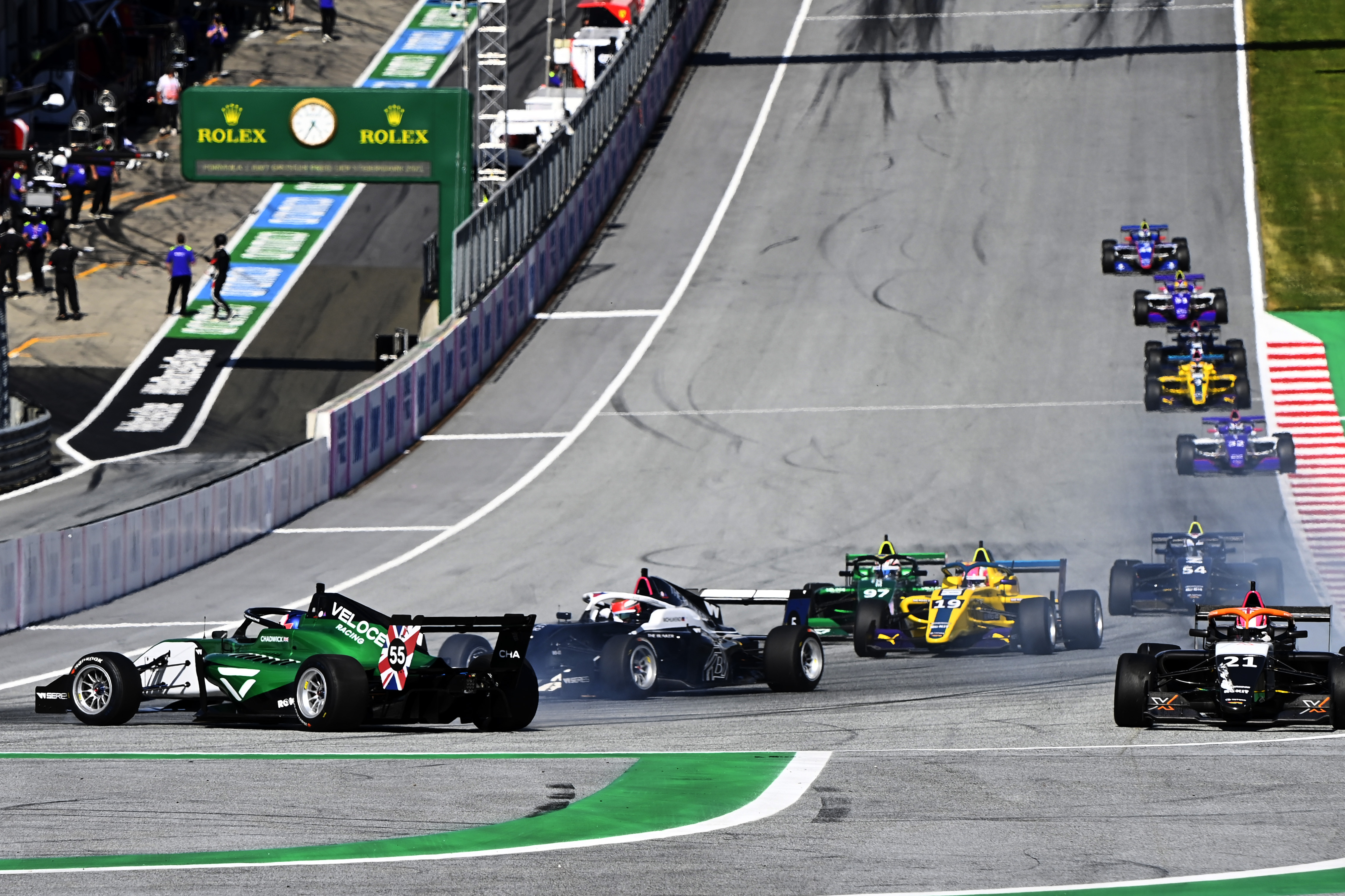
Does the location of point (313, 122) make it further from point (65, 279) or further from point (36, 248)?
point (36, 248)

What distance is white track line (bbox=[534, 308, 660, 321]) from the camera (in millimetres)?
42594

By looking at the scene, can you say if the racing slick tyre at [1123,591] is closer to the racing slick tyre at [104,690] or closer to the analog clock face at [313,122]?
the racing slick tyre at [104,690]

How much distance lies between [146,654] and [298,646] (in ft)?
5.97

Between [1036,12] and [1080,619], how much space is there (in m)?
44.6

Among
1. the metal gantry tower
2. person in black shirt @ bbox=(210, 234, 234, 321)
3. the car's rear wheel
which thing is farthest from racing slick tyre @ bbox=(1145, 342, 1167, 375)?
person in black shirt @ bbox=(210, 234, 234, 321)

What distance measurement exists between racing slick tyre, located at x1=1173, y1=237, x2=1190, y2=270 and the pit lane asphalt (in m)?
0.95

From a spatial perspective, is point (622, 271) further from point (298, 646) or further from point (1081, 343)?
point (298, 646)

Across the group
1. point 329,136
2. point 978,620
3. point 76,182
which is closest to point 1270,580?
point 978,620

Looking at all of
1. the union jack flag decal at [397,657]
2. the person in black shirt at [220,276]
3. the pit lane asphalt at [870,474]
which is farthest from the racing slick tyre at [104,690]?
the person in black shirt at [220,276]

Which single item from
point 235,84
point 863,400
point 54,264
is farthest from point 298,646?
point 235,84

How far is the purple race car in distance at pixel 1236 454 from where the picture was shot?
30.5 meters

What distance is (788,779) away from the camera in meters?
11.9

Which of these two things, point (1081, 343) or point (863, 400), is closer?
point (863, 400)

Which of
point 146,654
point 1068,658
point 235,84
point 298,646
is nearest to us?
point 298,646
